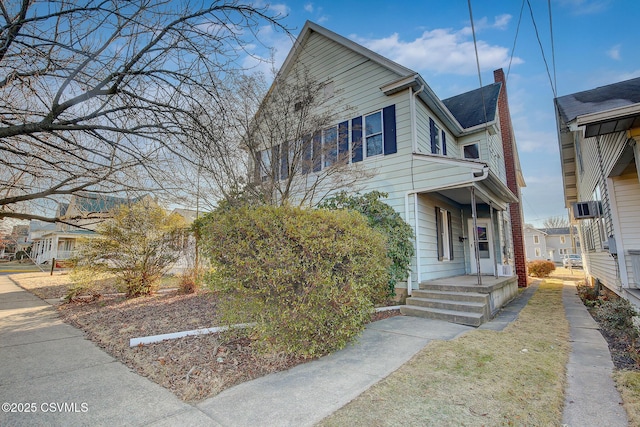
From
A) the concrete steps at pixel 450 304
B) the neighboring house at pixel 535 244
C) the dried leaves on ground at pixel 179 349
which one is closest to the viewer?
the dried leaves on ground at pixel 179 349

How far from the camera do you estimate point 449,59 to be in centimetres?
776

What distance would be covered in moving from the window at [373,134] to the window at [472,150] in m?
4.91

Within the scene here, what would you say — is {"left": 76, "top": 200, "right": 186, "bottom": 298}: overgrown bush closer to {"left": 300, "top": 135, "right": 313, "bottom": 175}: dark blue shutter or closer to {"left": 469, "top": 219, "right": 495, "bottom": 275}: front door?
{"left": 300, "top": 135, "right": 313, "bottom": 175}: dark blue shutter

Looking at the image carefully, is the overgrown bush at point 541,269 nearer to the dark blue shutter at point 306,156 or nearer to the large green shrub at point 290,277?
the dark blue shutter at point 306,156

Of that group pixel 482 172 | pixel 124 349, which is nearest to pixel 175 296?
pixel 124 349

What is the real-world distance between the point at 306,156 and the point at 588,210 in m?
8.31

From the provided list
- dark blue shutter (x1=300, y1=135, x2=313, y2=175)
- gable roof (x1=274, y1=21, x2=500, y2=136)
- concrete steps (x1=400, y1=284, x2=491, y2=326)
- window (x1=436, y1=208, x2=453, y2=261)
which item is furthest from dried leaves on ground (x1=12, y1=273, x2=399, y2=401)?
gable roof (x1=274, y1=21, x2=500, y2=136)

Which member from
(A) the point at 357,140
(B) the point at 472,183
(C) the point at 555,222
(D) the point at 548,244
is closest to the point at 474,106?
(A) the point at 357,140

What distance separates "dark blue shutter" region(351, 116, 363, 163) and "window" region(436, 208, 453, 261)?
9.58ft

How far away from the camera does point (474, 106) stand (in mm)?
12266

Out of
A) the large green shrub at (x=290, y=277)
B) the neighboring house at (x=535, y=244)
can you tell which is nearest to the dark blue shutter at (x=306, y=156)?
the large green shrub at (x=290, y=277)

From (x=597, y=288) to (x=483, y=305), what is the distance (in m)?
7.29

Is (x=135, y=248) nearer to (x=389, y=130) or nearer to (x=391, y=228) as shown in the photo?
(x=391, y=228)

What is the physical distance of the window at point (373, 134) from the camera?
8571 millimetres
